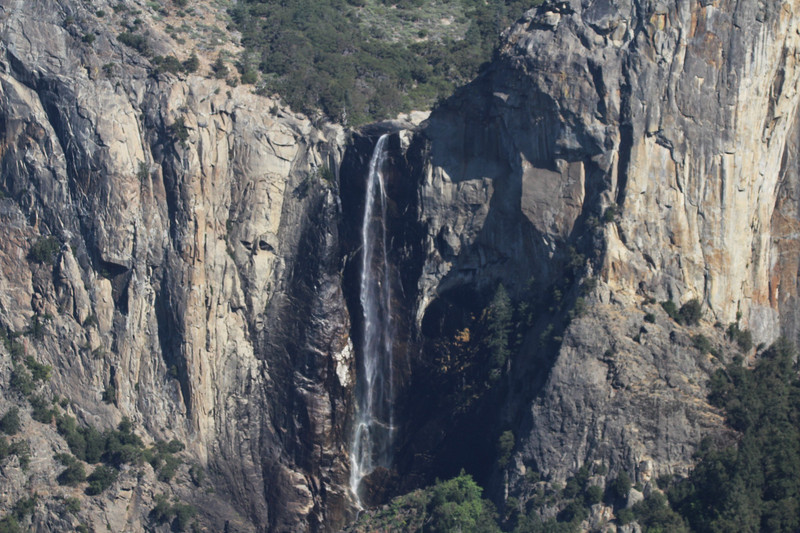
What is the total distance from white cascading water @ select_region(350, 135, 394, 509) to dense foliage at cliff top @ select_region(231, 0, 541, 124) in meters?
6.01

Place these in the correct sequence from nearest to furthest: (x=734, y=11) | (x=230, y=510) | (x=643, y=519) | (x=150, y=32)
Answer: (x=643, y=519) < (x=734, y=11) < (x=230, y=510) < (x=150, y=32)

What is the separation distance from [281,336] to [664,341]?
2051cm

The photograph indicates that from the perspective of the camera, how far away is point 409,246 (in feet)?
202

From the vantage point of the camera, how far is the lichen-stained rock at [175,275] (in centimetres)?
6019

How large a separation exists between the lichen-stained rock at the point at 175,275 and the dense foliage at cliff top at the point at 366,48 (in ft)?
21.4

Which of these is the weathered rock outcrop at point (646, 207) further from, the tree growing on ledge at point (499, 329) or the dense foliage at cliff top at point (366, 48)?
the dense foliage at cliff top at point (366, 48)

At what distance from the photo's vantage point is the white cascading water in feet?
201

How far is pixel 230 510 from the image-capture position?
59938 mm

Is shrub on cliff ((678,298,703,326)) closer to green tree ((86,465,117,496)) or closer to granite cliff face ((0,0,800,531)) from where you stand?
granite cliff face ((0,0,800,531))

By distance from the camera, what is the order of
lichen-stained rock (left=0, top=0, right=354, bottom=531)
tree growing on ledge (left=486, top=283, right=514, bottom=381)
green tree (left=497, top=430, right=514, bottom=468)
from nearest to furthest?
green tree (left=497, top=430, right=514, bottom=468), tree growing on ledge (left=486, top=283, right=514, bottom=381), lichen-stained rock (left=0, top=0, right=354, bottom=531)

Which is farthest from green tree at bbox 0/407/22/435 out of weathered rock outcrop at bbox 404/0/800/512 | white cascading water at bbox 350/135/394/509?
weathered rock outcrop at bbox 404/0/800/512

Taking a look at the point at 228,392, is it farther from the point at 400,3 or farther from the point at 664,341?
the point at 400,3

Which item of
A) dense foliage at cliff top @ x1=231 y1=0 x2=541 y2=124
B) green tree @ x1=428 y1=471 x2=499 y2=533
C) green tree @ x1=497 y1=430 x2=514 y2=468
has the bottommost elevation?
green tree @ x1=428 y1=471 x2=499 y2=533

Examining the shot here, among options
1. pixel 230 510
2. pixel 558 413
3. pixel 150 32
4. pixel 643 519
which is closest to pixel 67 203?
pixel 150 32
